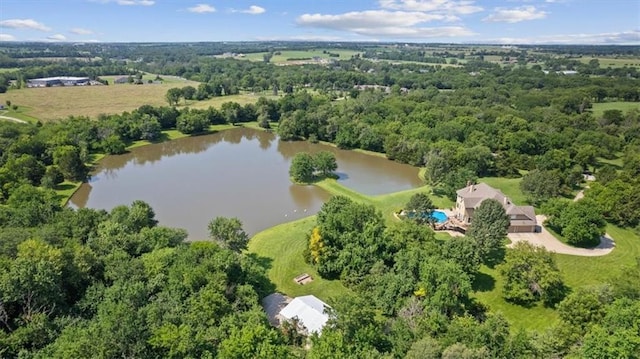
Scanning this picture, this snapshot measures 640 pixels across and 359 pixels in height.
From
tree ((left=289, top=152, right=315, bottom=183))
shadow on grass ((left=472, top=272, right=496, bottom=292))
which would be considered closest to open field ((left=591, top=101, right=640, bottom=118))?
tree ((left=289, top=152, right=315, bottom=183))

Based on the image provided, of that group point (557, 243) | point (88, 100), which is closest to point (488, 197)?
point (557, 243)

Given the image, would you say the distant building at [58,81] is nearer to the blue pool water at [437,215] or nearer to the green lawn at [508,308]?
the blue pool water at [437,215]

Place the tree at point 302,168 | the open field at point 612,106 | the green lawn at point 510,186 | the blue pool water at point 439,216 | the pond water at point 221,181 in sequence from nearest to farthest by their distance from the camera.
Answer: the blue pool water at point 439,216
the pond water at point 221,181
the green lawn at point 510,186
the tree at point 302,168
the open field at point 612,106

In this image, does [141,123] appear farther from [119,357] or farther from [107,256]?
[119,357]

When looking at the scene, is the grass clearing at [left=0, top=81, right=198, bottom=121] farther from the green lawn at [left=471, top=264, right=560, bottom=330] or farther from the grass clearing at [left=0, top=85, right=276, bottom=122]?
the green lawn at [left=471, top=264, right=560, bottom=330]

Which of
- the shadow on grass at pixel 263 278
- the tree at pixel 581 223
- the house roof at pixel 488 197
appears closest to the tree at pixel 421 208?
the house roof at pixel 488 197
